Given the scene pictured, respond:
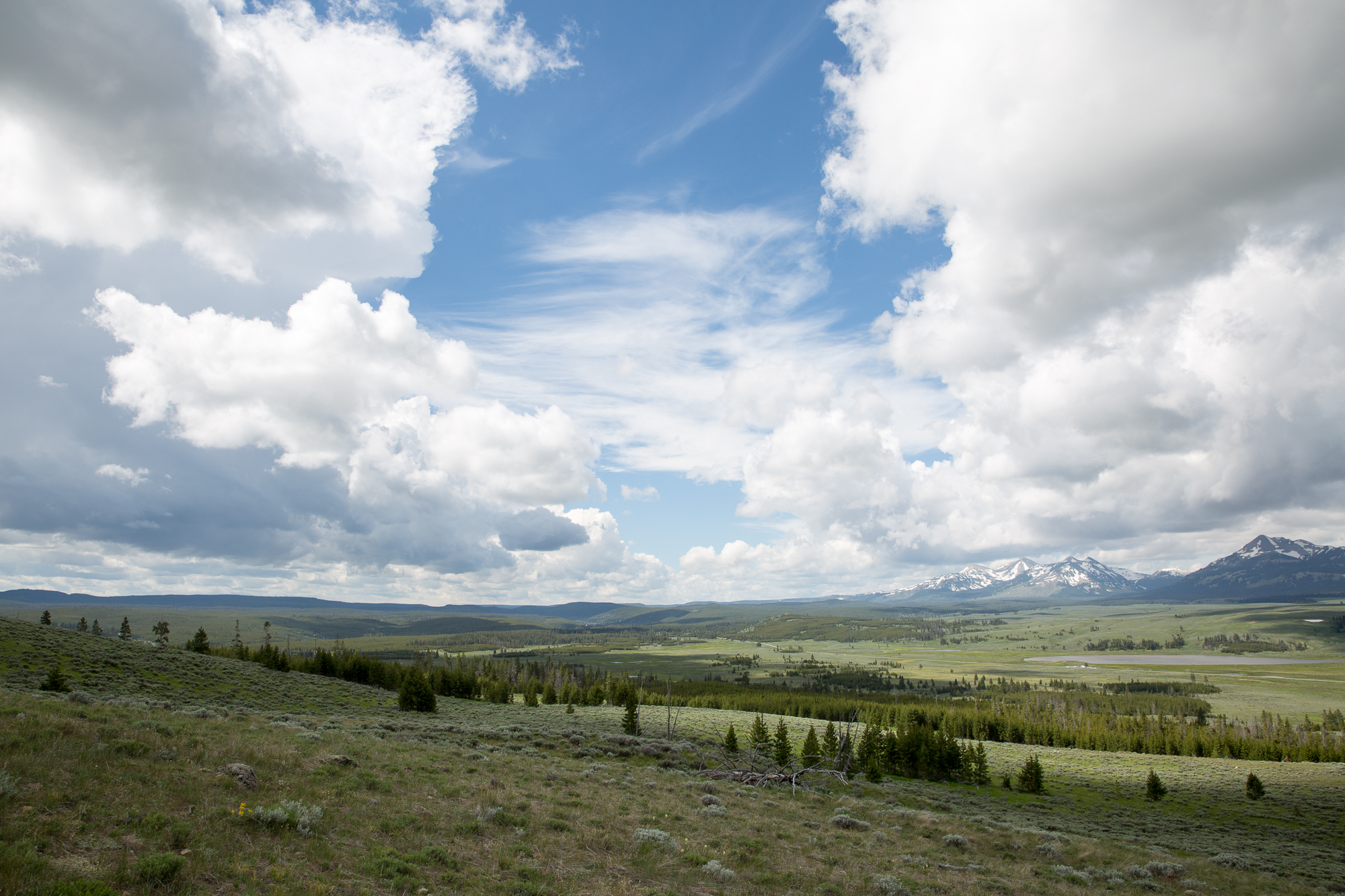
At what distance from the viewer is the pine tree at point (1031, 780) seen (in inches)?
2542

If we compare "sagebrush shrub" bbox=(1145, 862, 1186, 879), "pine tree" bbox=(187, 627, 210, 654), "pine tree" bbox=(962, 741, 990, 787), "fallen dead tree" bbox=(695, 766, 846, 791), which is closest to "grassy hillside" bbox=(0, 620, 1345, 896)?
"sagebrush shrub" bbox=(1145, 862, 1186, 879)

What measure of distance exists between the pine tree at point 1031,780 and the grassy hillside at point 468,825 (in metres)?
16.0

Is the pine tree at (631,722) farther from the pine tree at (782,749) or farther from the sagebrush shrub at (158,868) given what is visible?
the sagebrush shrub at (158,868)

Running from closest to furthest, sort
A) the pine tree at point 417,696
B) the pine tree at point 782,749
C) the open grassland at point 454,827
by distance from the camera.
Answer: the open grassland at point 454,827, the pine tree at point 782,749, the pine tree at point 417,696

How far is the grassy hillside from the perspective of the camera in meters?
12.5

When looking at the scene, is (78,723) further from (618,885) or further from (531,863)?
(618,885)

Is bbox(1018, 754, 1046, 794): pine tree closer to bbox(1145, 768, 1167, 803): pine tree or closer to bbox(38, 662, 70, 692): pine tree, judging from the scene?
bbox(1145, 768, 1167, 803): pine tree

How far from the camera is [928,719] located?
119 meters

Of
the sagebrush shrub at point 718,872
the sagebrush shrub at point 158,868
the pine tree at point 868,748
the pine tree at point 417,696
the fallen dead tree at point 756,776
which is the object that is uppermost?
the sagebrush shrub at point 158,868

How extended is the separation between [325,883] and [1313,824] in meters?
88.6

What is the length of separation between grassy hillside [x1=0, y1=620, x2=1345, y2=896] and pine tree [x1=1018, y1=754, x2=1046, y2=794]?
1602 centimetres

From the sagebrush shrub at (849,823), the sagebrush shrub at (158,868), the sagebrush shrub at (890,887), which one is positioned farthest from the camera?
the sagebrush shrub at (849,823)

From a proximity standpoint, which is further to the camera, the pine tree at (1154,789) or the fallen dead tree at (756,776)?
the pine tree at (1154,789)

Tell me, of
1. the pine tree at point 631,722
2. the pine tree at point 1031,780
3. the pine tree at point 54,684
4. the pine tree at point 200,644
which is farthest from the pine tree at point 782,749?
the pine tree at point 200,644
